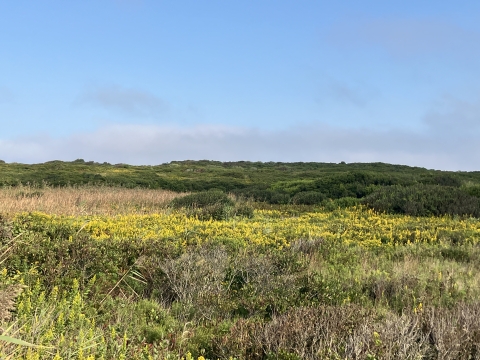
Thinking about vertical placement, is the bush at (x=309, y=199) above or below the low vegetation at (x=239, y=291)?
above

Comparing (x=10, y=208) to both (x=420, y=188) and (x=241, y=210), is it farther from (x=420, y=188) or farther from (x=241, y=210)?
(x=420, y=188)

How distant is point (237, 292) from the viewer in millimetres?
5512

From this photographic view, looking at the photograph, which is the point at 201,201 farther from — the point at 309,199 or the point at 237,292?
the point at 237,292

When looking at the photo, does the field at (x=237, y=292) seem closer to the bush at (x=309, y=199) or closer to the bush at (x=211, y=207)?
the bush at (x=211, y=207)

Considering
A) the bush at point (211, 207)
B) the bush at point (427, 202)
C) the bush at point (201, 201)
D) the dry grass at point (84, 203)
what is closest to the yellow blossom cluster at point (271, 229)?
the bush at point (211, 207)

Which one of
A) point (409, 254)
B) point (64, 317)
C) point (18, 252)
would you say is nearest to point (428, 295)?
point (409, 254)

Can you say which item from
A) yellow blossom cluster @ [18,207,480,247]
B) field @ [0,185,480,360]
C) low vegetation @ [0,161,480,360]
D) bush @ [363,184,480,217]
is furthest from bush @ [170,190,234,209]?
bush @ [363,184,480,217]

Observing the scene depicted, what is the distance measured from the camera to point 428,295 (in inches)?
217

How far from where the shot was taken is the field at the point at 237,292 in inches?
137

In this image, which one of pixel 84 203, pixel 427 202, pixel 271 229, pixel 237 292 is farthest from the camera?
pixel 427 202

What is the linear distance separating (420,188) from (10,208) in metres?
14.1

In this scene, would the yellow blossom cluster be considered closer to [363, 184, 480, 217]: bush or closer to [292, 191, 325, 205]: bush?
[363, 184, 480, 217]: bush

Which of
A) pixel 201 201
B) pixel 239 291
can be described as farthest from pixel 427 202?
pixel 239 291

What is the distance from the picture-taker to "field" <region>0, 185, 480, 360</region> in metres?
3.49
